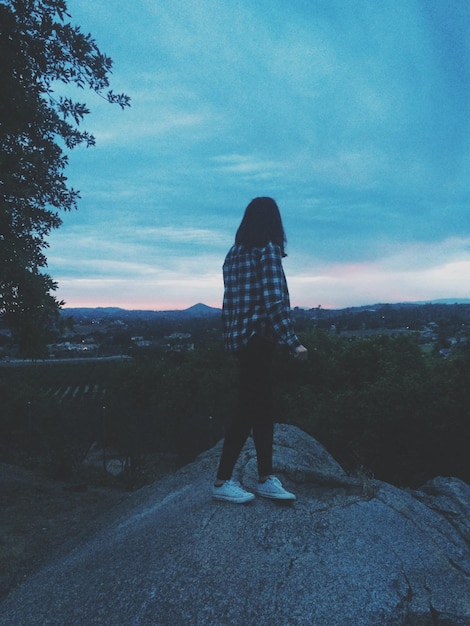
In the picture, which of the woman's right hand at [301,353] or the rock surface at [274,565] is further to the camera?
the woman's right hand at [301,353]

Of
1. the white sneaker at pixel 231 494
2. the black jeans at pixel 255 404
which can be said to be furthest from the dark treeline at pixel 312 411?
the black jeans at pixel 255 404

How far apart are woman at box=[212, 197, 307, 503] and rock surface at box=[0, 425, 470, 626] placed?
523 mm

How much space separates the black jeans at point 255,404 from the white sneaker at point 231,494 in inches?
6.6

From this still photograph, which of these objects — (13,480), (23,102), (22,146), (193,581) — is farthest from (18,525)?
(23,102)

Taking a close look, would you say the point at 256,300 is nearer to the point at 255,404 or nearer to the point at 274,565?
the point at 255,404

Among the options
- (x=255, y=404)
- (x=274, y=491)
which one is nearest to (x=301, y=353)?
(x=255, y=404)

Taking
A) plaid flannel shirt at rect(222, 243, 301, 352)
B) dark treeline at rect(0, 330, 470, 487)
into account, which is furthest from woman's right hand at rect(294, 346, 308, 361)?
dark treeline at rect(0, 330, 470, 487)

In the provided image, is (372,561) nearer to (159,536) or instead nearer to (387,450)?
(159,536)

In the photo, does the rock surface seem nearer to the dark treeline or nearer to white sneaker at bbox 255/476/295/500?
white sneaker at bbox 255/476/295/500

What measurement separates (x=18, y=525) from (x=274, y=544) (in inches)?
194

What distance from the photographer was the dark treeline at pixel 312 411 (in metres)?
8.89

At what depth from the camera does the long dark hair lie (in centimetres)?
390

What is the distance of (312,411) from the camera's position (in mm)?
14031

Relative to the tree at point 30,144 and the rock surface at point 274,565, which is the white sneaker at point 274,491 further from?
the tree at point 30,144
